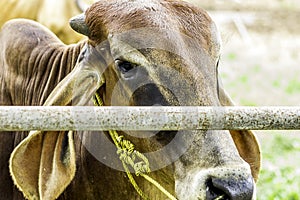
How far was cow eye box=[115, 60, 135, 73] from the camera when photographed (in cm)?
345

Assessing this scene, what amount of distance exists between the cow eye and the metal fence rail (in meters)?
0.62

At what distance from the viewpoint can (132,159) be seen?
3.57 m

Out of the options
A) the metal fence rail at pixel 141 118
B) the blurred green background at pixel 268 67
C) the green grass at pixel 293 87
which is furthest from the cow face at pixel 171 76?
the green grass at pixel 293 87

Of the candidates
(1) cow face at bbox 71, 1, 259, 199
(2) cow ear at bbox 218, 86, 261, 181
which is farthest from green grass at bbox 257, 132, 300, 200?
(1) cow face at bbox 71, 1, 259, 199

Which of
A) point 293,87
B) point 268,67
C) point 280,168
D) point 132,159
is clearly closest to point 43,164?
point 132,159

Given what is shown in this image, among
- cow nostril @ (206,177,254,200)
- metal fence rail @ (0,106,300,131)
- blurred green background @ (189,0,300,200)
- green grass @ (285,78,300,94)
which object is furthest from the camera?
green grass @ (285,78,300,94)

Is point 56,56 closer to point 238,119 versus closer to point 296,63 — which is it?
point 238,119

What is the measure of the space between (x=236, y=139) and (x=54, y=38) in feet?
3.78

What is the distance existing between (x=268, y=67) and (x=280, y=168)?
17.4 feet

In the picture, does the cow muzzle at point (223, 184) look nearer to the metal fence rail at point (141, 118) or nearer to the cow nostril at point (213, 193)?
the cow nostril at point (213, 193)

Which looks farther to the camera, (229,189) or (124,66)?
(124,66)

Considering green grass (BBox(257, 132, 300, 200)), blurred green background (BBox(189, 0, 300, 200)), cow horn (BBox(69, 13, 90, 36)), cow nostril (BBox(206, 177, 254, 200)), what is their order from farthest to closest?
blurred green background (BBox(189, 0, 300, 200)), green grass (BBox(257, 132, 300, 200)), cow horn (BBox(69, 13, 90, 36)), cow nostril (BBox(206, 177, 254, 200))

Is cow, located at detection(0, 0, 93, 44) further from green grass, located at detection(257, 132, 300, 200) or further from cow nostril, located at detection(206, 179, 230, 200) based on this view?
cow nostril, located at detection(206, 179, 230, 200)

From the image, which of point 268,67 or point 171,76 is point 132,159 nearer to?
point 171,76
